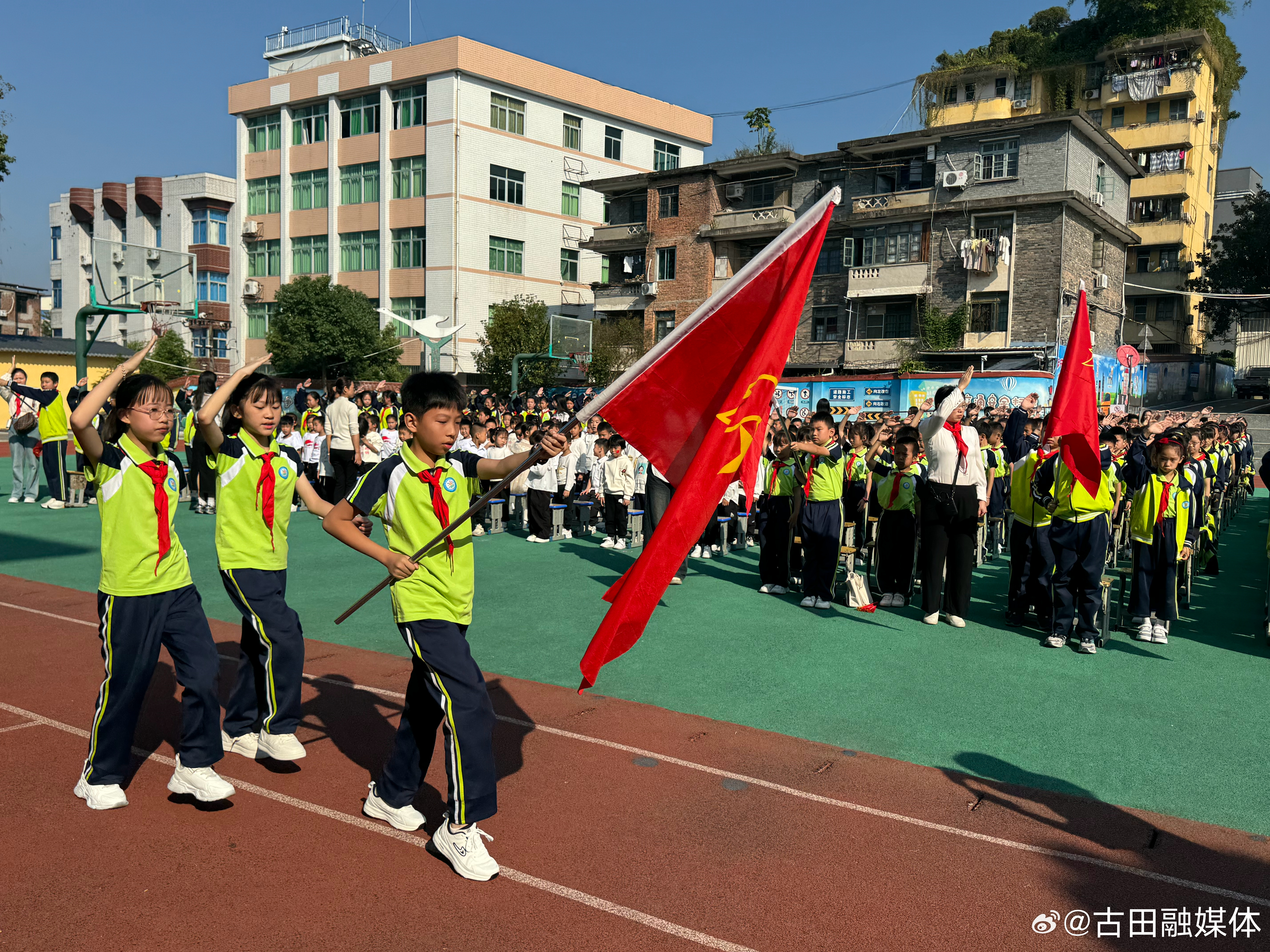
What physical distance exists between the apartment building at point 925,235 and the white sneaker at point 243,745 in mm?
29908

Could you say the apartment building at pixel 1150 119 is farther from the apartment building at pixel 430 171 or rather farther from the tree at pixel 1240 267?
the apartment building at pixel 430 171

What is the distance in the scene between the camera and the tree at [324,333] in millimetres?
42688

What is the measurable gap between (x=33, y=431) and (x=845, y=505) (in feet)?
50.0

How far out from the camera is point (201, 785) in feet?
15.3

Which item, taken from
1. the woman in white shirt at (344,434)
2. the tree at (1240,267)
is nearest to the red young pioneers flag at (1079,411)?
the woman in white shirt at (344,434)

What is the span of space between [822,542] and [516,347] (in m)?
32.7

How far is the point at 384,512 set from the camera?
4398 mm

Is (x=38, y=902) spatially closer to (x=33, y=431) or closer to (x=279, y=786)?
(x=279, y=786)

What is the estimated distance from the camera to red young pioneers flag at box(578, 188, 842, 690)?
428 centimetres

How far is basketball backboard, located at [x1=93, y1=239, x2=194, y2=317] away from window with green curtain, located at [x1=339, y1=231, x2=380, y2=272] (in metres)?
17.6

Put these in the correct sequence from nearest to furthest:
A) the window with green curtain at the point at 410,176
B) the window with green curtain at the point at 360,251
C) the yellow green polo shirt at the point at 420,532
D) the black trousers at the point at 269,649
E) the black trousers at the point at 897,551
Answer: the yellow green polo shirt at the point at 420,532 < the black trousers at the point at 269,649 < the black trousers at the point at 897,551 < the window with green curtain at the point at 410,176 < the window with green curtain at the point at 360,251

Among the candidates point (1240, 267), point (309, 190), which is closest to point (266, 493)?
point (1240, 267)

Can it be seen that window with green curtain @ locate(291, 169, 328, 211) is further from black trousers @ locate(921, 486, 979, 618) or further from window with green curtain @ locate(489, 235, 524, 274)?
black trousers @ locate(921, 486, 979, 618)

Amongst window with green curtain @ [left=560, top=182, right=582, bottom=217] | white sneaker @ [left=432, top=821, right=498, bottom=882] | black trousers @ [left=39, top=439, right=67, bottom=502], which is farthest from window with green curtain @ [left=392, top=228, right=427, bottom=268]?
white sneaker @ [left=432, top=821, right=498, bottom=882]
